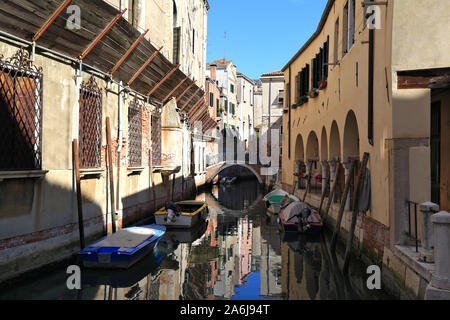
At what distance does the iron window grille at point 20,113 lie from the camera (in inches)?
228

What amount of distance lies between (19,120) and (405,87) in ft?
19.2

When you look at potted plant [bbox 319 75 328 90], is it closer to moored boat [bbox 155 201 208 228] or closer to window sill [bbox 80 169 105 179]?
moored boat [bbox 155 201 208 228]

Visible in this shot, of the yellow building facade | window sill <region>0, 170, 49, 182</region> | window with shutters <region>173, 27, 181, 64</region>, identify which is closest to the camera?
window sill <region>0, 170, 49, 182</region>

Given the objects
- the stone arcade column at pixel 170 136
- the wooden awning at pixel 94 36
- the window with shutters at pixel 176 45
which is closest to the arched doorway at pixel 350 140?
the wooden awning at pixel 94 36

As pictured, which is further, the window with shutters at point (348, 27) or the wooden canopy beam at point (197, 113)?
the wooden canopy beam at point (197, 113)

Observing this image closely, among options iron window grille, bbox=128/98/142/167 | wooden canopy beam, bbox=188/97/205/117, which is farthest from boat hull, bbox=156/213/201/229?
wooden canopy beam, bbox=188/97/205/117

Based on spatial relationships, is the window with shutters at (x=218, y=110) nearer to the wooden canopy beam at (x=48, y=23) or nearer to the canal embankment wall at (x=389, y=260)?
the canal embankment wall at (x=389, y=260)

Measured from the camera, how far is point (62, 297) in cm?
562

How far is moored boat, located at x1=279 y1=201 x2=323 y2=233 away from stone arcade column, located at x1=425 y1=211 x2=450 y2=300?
20.5 feet

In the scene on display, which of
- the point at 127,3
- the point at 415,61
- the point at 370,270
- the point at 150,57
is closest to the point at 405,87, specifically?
the point at 415,61

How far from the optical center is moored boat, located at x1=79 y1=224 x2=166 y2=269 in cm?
677

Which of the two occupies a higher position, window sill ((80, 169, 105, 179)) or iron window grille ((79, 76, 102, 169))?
iron window grille ((79, 76, 102, 169))

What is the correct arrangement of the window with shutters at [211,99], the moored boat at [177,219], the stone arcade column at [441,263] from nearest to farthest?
the stone arcade column at [441,263] → the moored boat at [177,219] → the window with shutters at [211,99]

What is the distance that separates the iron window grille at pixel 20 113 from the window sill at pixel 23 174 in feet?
0.50
